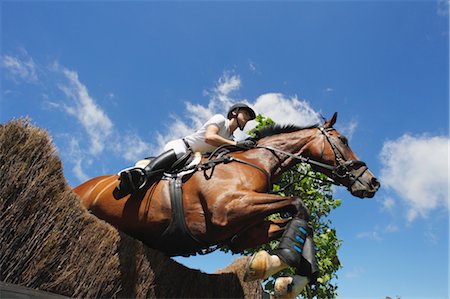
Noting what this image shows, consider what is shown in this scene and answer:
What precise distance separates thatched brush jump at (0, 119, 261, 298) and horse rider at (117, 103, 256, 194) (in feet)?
2.84

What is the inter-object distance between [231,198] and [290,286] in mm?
1077

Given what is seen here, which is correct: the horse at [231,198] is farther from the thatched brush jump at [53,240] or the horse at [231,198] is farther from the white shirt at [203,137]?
the thatched brush jump at [53,240]

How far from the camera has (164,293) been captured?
3707 millimetres

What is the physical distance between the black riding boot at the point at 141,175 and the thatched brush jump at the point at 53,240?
2.63 ft

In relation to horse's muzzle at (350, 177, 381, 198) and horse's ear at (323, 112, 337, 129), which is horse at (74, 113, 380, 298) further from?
horse's ear at (323, 112, 337, 129)

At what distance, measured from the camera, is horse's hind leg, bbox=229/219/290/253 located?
165 inches

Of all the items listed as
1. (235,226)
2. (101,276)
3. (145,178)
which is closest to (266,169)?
(235,226)

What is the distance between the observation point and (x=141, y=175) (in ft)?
13.4

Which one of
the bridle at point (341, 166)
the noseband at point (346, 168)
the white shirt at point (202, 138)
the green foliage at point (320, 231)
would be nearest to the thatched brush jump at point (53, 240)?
the white shirt at point (202, 138)

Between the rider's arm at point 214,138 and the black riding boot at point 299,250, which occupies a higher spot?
the rider's arm at point 214,138

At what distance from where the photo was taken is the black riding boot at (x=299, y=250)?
10.8ft

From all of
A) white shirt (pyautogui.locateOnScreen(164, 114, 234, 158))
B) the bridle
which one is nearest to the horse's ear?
the bridle

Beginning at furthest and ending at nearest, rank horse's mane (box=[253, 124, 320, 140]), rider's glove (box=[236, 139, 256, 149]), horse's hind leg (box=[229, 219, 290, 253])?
horse's mane (box=[253, 124, 320, 140])
rider's glove (box=[236, 139, 256, 149])
horse's hind leg (box=[229, 219, 290, 253])

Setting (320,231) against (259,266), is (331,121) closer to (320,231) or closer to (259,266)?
(259,266)
